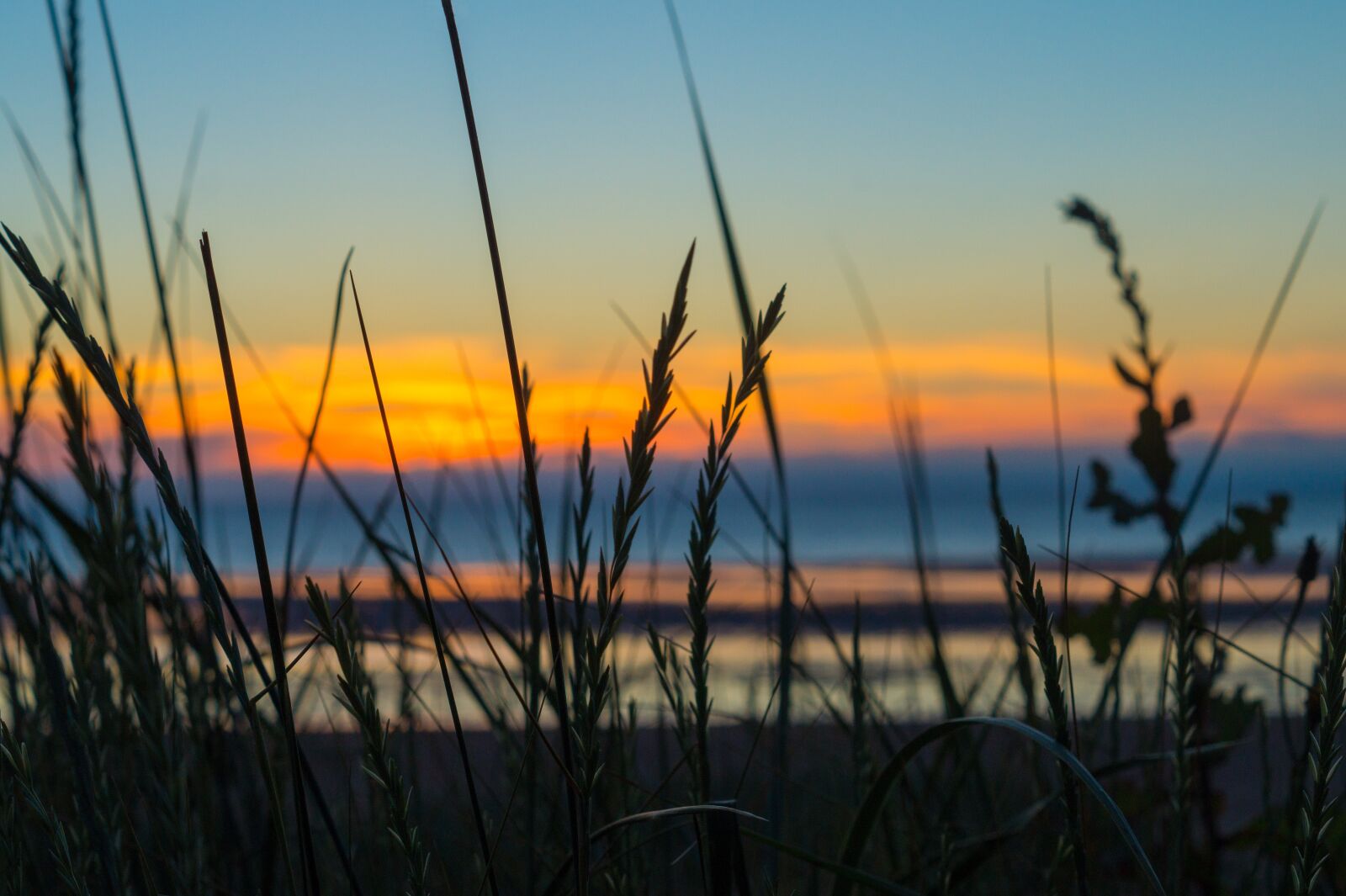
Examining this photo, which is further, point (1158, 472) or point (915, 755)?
point (1158, 472)

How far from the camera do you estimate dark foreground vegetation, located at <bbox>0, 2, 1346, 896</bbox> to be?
0.60m

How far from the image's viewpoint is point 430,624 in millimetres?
690

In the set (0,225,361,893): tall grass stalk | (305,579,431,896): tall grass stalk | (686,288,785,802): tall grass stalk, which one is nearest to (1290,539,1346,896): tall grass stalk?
(686,288,785,802): tall grass stalk

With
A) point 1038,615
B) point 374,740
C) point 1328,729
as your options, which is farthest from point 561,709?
point 1328,729

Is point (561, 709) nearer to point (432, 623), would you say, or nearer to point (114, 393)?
point (432, 623)

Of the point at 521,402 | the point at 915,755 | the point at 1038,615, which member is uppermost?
the point at 521,402

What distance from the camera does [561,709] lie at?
0.62 metres

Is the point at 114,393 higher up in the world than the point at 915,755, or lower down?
higher up

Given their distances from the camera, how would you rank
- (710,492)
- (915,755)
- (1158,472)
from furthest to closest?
(1158,472) < (915,755) < (710,492)

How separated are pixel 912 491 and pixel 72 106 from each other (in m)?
1.25

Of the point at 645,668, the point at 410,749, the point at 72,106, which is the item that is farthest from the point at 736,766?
the point at 72,106

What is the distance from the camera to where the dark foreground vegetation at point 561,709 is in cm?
60

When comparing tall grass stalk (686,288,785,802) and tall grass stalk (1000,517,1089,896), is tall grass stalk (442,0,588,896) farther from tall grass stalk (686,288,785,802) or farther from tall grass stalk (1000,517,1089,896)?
tall grass stalk (1000,517,1089,896)

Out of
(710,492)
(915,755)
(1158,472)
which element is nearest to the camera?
(710,492)
